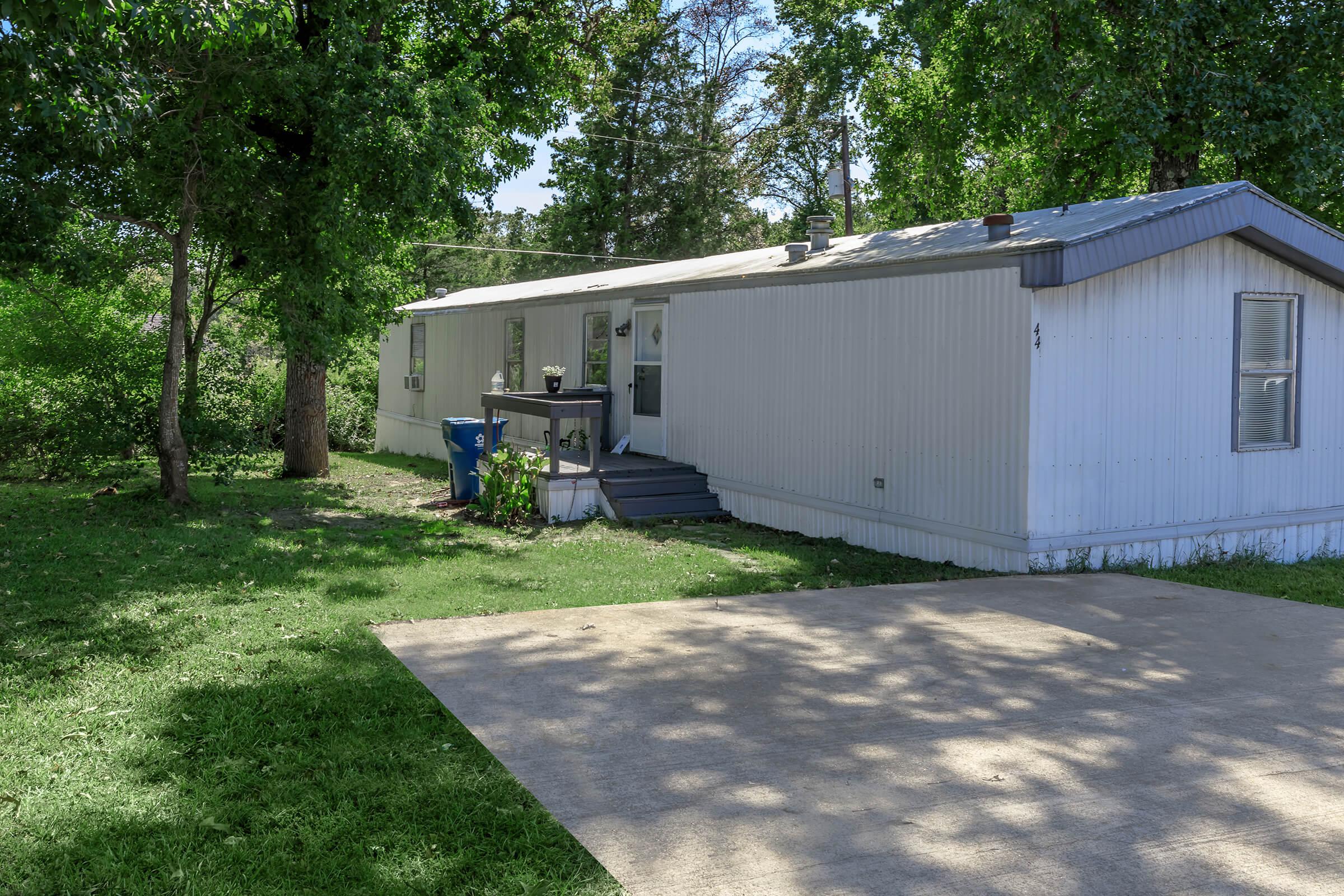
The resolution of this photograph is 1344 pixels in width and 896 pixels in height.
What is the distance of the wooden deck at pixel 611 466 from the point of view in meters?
11.6

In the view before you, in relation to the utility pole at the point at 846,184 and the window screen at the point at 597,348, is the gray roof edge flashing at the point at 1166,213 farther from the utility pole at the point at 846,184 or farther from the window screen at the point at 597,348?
the utility pole at the point at 846,184

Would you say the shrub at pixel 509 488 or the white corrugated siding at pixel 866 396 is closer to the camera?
the white corrugated siding at pixel 866 396

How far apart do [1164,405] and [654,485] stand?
5.16m

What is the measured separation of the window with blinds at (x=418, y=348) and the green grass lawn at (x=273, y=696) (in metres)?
9.32

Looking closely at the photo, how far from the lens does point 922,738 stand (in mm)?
Answer: 4617

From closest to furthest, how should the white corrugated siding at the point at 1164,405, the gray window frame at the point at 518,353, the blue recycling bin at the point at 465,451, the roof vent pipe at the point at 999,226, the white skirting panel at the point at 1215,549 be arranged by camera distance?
the white corrugated siding at the point at 1164,405
the white skirting panel at the point at 1215,549
the roof vent pipe at the point at 999,226
the blue recycling bin at the point at 465,451
the gray window frame at the point at 518,353

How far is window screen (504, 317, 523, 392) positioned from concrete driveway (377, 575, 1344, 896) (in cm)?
958

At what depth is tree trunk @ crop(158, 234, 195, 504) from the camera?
1038 centimetres

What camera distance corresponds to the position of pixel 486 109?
12.4m

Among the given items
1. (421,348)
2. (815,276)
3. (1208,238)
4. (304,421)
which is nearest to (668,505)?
(815,276)

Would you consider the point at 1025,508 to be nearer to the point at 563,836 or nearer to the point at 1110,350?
the point at 1110,350

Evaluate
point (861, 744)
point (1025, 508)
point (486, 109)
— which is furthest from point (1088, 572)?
point (486, 109)

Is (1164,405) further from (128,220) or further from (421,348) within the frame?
(421,348)

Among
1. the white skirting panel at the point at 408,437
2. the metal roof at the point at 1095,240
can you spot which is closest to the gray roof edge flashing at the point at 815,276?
the metal roof at the point at 1095,240
